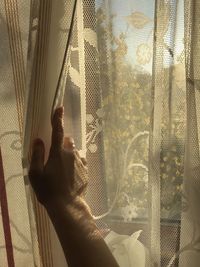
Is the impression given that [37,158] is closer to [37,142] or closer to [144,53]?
[37,142]

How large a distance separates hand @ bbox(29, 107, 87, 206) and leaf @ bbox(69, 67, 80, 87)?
53 mm

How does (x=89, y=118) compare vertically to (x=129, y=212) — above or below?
above

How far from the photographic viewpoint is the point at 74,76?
2.29 feet

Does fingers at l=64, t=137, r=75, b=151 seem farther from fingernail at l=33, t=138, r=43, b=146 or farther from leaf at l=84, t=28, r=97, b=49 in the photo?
Answer: leaf at l=84, t=28, r=97, b=49

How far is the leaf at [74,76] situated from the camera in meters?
0.70

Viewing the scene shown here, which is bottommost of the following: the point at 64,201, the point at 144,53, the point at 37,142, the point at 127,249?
the point at 127,249

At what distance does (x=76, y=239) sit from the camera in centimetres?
68

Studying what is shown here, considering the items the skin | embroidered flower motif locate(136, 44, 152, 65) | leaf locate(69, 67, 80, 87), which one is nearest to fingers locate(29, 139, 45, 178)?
the skin

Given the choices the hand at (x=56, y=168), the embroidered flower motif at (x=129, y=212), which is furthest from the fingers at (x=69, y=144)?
the embroidered flower motif at (x=129, y=212)

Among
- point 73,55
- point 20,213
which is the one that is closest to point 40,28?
point 73,55

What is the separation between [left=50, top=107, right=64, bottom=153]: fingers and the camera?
0.67 metres

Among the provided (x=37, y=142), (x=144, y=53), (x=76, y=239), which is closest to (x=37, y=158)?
(x=37, y=142)

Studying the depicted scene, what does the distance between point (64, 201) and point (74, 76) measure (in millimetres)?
209

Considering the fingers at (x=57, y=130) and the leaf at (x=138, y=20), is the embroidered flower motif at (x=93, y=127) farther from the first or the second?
the leaf at (x=138, y=20)
